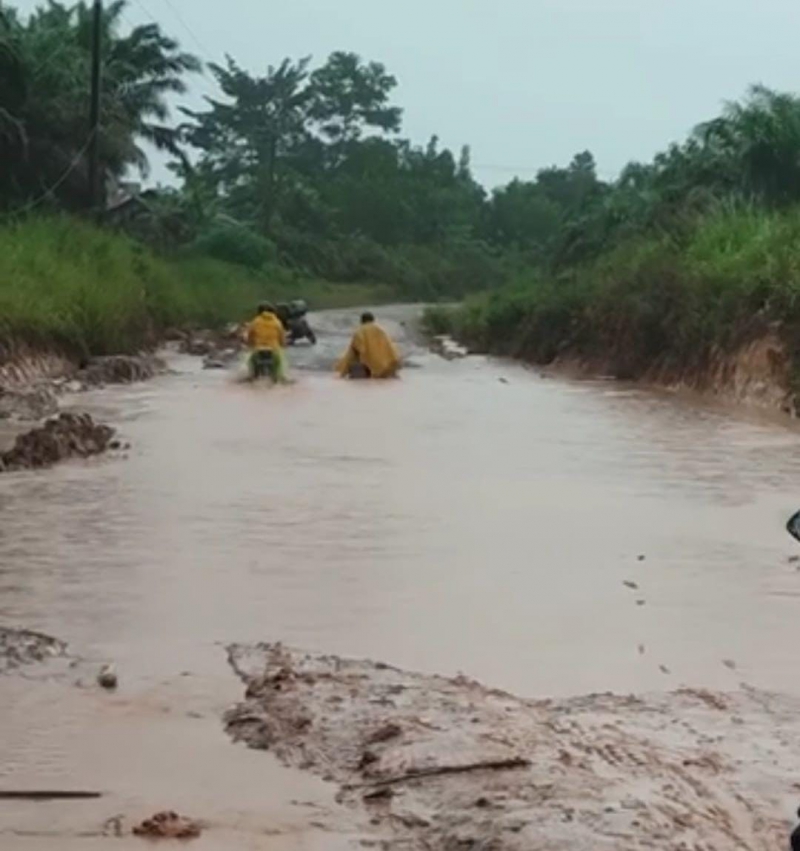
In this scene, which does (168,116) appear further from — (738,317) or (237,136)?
(237,136)

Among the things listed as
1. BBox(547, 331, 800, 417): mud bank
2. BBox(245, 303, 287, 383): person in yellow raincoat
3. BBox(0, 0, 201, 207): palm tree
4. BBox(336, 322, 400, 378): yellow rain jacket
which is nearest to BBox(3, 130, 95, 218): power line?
BBox(0, 0, 201, 207): palm tree

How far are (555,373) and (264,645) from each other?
23314mm

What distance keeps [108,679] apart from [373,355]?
63.9ft

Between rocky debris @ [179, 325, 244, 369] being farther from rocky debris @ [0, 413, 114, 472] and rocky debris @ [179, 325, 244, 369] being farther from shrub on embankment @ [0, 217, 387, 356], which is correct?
rocky debris @ [0, 413, 114, 472]

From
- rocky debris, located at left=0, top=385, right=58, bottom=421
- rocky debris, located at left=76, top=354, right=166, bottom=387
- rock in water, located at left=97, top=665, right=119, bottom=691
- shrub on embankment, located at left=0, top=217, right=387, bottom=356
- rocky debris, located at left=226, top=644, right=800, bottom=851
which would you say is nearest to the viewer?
rocky debris, located at left=226, top=644, right=800, bottom=851

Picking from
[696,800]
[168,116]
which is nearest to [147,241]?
[168,116]

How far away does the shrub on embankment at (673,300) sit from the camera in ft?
72.4

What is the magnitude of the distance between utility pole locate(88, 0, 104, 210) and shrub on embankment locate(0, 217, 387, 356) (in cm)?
146

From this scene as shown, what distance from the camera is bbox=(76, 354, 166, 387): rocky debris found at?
21953 millimetres

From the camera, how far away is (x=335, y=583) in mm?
7590

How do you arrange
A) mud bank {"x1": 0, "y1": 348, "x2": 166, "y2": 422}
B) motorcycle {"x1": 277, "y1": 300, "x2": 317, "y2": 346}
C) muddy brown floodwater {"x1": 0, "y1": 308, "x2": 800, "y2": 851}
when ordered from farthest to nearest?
motorcycle {"x1": 277, "y1": 300, "x2": 317, "y2": 346}
mud bank {"x1": 0, "y1": 348, "x2": 166, "y2": 422}
muddy brown floodwater {"x1": 0, "y1": 308, "x2": 800, "y2": 851}

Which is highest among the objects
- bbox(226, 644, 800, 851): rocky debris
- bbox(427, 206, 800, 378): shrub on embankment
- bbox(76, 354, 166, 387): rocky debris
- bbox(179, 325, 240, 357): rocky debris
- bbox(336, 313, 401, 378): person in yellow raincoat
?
bbox(427, 206, 800, 378): shrub on embankment

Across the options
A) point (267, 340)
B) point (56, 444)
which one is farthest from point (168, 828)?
point (267, 340)

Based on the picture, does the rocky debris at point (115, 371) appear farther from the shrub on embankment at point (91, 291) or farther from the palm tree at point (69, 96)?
the palm tree at point (69, 96)
